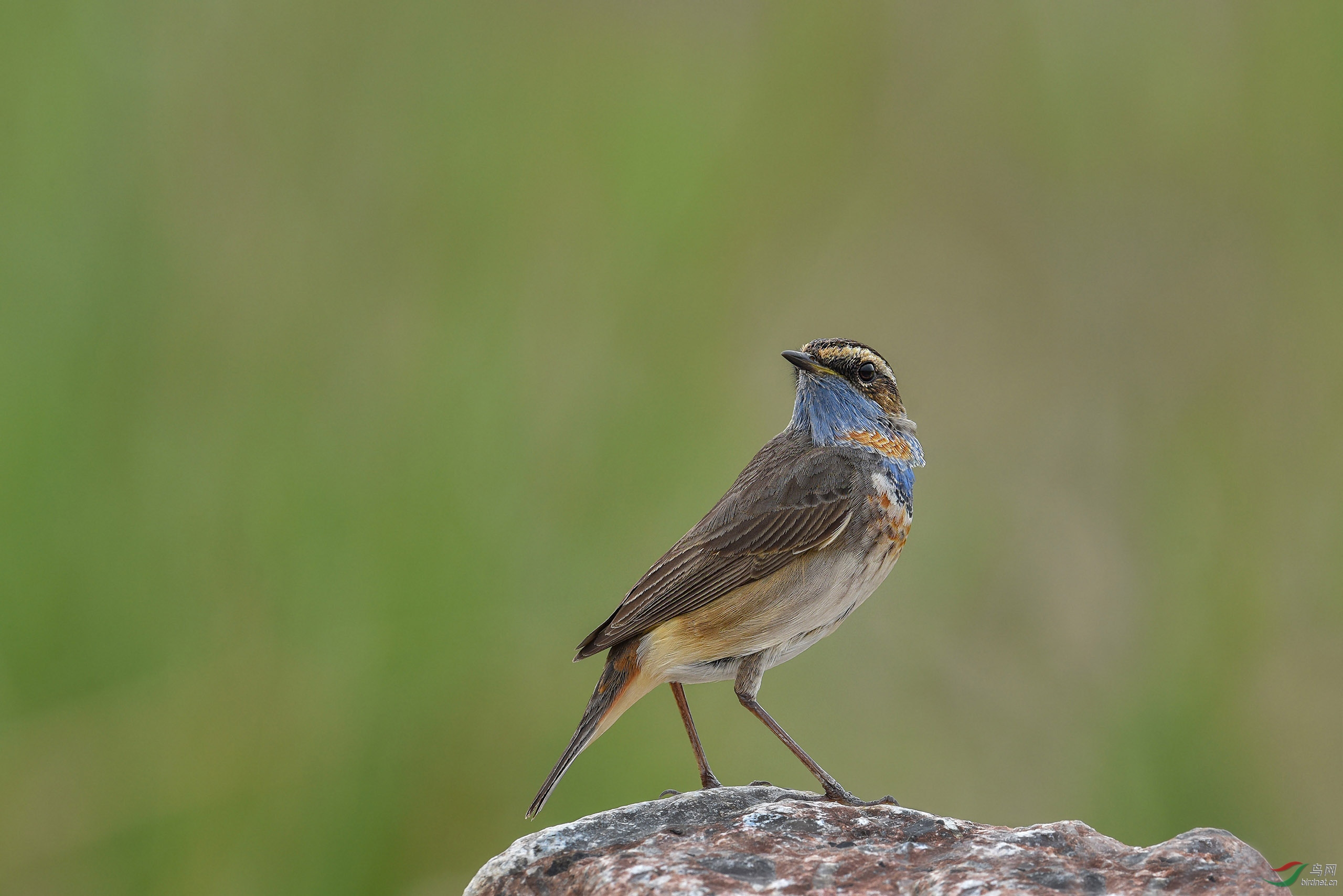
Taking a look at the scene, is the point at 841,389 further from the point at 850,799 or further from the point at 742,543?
the point at 850,799

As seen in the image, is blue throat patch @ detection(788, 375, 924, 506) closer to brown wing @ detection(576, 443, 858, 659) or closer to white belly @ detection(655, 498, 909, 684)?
brown wing @ detection(576, 443, 858, 659)

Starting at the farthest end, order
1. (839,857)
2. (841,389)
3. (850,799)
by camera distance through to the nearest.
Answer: (841,389), (850,799), (839,857)

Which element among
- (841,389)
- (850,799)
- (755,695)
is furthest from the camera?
(841,389)

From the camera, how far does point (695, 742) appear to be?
4234 millimetres

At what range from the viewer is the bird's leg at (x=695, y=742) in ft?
13.7

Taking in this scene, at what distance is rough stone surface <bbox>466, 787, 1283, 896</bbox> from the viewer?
2.97m

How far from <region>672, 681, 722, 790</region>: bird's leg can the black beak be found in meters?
1.18

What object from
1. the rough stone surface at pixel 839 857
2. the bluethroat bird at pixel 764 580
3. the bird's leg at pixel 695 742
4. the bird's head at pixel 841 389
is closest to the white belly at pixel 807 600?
the bluethroat bird at pixel 764 580

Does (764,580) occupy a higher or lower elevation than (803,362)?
lower

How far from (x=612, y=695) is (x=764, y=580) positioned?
2.03 ft

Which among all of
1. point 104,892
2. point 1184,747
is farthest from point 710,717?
point 104,892

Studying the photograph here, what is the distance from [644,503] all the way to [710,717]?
37.9 inches

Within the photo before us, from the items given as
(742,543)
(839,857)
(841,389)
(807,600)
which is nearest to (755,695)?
(807,600)

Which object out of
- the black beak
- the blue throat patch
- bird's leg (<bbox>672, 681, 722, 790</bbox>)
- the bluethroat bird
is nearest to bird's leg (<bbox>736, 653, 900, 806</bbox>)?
the bluethroat bird
